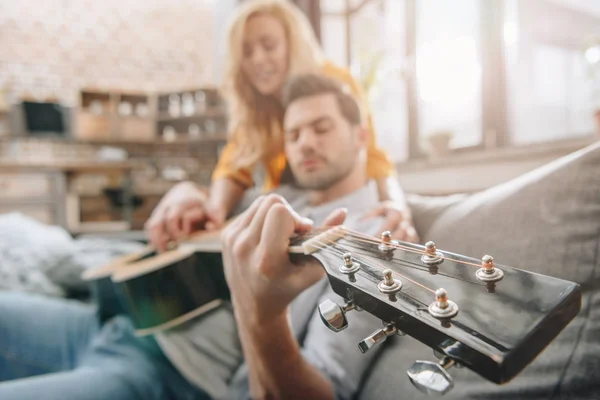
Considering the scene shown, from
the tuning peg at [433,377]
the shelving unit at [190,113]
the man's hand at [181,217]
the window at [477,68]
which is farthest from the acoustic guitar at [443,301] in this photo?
the shelving unit at [190,113]

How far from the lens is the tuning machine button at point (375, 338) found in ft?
0.57

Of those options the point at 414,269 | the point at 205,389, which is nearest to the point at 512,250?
the point at 414,269

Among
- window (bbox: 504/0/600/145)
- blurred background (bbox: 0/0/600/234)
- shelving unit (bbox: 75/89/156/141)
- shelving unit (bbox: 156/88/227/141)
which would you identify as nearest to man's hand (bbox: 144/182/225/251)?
blurred background (bbox: 0/0/600/234)

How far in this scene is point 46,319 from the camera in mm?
645

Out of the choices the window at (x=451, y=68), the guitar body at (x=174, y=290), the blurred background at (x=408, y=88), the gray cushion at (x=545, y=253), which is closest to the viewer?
the gray cushion at (x=545, y=253)

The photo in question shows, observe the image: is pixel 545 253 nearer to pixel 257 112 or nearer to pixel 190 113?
pixel 257 112

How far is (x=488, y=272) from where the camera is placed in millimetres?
175

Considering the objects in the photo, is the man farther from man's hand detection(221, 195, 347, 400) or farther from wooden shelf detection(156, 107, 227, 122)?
wooden shelf detection(156, 107, 227, 122)

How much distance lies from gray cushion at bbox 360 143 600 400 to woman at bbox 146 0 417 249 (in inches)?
5.0

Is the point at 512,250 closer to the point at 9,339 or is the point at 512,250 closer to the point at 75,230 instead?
the point at 9,339

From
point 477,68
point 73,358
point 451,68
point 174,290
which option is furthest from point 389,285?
point 477,68

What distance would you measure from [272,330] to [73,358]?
49cm

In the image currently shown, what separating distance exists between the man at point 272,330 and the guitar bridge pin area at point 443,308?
0.10m

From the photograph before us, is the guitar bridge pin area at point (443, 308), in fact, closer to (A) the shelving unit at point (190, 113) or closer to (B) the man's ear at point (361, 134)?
(B) the man's ear at point (361, 134)
